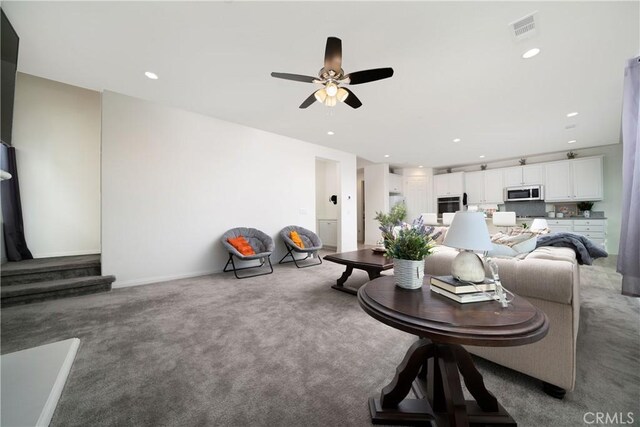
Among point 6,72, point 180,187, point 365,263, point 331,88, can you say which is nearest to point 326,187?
point 180,187

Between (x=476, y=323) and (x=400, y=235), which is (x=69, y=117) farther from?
(x=476, y=323)

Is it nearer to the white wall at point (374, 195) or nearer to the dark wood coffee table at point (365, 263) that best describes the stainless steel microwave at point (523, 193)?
the white wall at point (374, 195)

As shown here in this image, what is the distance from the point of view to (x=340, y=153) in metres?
6.28

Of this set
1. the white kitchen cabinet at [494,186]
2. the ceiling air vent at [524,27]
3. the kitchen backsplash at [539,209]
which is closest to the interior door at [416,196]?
the white kitchen cabinet at [494,186]

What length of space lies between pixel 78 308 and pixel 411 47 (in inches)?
179

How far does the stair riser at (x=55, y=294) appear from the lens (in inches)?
103

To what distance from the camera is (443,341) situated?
81 cm

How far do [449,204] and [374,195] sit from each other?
260cm

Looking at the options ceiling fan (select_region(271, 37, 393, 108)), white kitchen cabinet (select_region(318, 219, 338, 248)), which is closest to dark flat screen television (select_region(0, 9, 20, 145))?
ceiling fan (select_region(271, 37, 393, 108))

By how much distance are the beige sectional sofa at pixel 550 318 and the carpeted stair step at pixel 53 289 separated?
178 inches

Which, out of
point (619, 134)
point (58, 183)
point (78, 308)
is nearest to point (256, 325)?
point (78, 308)

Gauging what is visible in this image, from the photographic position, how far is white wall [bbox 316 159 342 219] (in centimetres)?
692

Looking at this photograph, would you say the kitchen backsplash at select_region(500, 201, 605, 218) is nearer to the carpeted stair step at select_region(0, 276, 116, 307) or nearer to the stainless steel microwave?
the stainless steel microwave

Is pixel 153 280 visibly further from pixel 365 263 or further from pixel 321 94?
pixel 321 94
